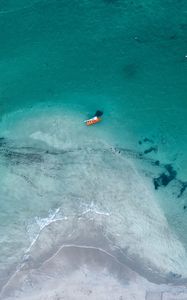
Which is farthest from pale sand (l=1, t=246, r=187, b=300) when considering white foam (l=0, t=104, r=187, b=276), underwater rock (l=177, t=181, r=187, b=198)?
underwater rock (l=177, t=181, r=187, b=198)

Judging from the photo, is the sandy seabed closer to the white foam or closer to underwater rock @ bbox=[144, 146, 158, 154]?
the white foam

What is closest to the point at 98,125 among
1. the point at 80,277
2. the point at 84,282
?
the point at 80,277

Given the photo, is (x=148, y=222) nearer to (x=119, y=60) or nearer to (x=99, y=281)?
(x=99, y=281)

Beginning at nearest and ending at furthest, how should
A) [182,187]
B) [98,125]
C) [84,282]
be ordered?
[84,282]
[182,187]
[98,125]

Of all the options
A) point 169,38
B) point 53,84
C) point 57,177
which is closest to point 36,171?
point 57,177

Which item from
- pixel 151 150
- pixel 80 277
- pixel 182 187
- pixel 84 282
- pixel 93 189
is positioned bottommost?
pixel 84 282

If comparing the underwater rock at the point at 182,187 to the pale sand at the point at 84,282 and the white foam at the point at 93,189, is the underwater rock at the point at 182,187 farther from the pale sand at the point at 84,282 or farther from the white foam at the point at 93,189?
the pale sand at the point at 84,282

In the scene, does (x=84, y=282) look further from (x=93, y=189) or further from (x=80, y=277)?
(x=93, y=189)

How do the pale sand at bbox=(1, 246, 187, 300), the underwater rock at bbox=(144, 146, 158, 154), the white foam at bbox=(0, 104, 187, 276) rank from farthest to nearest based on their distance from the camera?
the underwater rock at bbox=(144, 146, 158, 154)
the white foam at bbox=(0, 104, 187, 276)
the pale sand at bbox=(1, 246, 187, 300)
